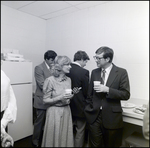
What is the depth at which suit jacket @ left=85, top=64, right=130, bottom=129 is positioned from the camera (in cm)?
111

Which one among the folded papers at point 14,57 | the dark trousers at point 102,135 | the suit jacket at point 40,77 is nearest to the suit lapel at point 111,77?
the dark trousers at point 102,135

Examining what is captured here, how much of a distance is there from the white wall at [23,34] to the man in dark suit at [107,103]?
2.17ft

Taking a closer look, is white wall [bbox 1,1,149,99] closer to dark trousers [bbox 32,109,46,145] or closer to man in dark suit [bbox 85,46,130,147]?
man in dark suit [bbox 85,46,130,147]

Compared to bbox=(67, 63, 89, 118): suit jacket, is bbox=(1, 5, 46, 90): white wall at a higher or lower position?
higher

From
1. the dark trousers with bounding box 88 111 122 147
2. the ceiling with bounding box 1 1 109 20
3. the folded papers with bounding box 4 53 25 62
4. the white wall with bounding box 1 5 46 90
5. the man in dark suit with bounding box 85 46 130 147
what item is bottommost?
the dark trousers with bounding box 88 111 122 147

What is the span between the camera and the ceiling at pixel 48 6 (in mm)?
1122

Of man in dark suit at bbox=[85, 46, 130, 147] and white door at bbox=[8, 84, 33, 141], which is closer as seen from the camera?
man in dark suit at bbox=[85, 46, 130, 147]

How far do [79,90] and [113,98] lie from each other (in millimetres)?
409

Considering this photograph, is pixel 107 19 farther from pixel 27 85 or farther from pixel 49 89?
pixel 27 85

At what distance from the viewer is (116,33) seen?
140cm

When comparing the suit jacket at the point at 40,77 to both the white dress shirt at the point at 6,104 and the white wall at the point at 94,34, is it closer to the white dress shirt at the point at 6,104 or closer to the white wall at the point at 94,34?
the white wall at the point at 94,34

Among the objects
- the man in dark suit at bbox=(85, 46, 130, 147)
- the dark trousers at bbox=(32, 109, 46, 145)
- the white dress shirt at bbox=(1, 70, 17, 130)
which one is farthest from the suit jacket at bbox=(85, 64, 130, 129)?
the white dress shirt at bbox=(1, 70, 17, 130)

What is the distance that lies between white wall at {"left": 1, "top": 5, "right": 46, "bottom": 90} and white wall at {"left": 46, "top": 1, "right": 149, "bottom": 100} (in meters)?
0.11

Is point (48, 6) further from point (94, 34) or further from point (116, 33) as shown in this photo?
point (116, 33)
